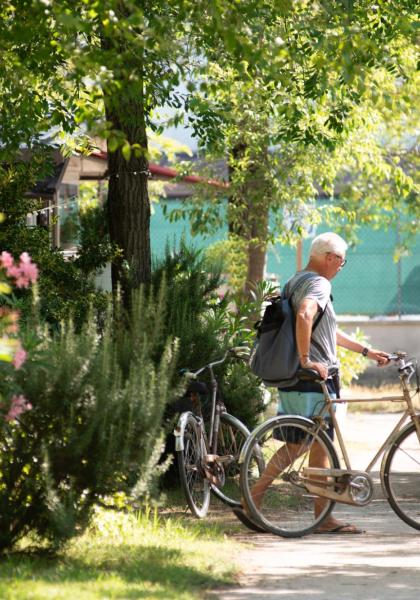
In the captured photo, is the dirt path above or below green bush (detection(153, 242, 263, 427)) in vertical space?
below

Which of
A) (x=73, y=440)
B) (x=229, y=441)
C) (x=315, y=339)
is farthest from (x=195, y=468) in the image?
(x=73, y=440)

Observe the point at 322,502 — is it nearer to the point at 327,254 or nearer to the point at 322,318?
the point at 322,318

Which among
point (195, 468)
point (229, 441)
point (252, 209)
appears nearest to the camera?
point (195, 468)

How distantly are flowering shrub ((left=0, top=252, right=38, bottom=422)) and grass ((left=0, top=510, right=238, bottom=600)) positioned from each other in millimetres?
768

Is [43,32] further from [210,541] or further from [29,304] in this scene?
[210,541]

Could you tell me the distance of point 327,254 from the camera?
829 cm

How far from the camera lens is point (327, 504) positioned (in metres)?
8.08

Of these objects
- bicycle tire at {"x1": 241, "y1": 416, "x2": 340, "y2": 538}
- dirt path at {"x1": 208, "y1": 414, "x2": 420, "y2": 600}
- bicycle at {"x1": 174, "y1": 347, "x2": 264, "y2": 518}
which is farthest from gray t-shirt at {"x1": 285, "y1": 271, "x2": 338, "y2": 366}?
dirt path at {"x1": 208, "y1": 414, "x2": 420, "y2": 600}

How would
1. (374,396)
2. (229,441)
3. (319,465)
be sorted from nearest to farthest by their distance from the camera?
(319,465)
(229,441)
(374,396)

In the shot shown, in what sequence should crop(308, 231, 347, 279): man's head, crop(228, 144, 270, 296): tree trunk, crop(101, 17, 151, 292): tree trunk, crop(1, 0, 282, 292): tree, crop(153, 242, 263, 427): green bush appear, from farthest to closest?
crop(228, 144, 270, 296): tree trunk
crop(101, 17, 151, 292): tree trunk
crop(153, 242, 263, 427): green bush
crop(308, 231, 347, 279): man's head
crop(1, 0, 282, 292): tree

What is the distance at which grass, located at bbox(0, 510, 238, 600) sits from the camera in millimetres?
5879

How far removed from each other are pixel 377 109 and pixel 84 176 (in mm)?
4304

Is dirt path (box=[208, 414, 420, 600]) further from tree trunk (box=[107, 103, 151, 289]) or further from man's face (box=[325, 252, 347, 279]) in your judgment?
tree trunk (box=[107, 103, 151, 289])

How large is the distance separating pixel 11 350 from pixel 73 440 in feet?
2.55
